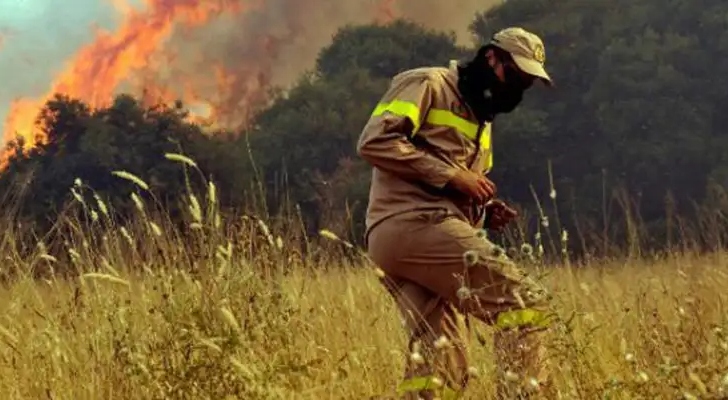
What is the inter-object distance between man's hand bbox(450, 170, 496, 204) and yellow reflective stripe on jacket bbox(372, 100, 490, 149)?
0.75 ft

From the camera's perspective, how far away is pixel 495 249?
12.4ft

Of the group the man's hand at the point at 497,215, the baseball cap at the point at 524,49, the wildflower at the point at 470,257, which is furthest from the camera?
the man's hand at the point at 497,215

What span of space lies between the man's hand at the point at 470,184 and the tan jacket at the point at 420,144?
3cm

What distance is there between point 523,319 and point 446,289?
1.62 ft

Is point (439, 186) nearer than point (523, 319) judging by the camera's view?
No

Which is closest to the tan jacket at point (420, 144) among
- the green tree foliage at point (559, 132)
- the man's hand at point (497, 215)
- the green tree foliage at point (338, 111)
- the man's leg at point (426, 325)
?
the man's hand at point (497, 215)

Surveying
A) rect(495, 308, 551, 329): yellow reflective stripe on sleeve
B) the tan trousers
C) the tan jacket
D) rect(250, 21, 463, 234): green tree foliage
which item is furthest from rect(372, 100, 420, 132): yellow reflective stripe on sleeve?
rect(250, 21, 463, 234): green tree foliage

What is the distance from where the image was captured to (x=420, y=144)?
462 cm

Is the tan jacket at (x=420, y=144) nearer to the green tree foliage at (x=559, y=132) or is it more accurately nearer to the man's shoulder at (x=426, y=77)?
the man's shoulder at (x=426, y=77)

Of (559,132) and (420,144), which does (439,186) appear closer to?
(420,144)

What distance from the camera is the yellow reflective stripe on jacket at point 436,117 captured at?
4477 millimetres

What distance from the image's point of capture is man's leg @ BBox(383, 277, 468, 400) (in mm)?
4434

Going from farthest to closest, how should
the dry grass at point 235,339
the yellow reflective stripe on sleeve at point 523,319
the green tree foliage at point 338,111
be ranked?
1. the green tree foliage at point 338,111
2. the yellow reflective stripe on sleeve at point 523,319
3. the dry grass at point 235,339

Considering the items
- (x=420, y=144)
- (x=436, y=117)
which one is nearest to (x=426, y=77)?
(x=436, y=117)
